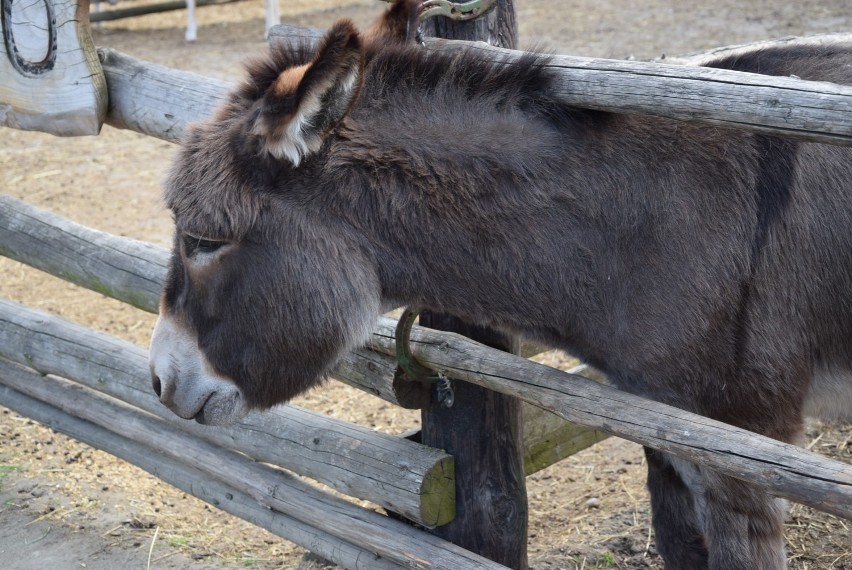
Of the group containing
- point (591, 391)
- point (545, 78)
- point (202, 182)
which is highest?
point (545, 78)

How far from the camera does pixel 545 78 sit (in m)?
2.31

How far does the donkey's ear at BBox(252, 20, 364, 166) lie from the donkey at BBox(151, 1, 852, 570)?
47 millimetres

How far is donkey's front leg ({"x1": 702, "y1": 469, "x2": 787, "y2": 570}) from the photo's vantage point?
7.80ft

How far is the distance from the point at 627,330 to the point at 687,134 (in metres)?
0.52

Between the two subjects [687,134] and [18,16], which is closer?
[687,134]

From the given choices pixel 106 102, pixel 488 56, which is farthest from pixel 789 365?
pixel 106 102

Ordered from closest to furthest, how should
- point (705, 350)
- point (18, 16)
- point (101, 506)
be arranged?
point (705, 350), point (18, 16), point (101, 506)

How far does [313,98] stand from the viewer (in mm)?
2098

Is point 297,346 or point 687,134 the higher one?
point 687,134

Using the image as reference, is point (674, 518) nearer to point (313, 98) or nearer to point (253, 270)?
point (253, 270)

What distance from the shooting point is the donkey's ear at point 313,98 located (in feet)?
6.66

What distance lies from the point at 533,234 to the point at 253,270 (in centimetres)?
72

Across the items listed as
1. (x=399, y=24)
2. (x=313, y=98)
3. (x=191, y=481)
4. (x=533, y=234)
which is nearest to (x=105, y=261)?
(x=191, y=481)

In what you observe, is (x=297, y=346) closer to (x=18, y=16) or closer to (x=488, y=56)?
(x=488, y=56)
